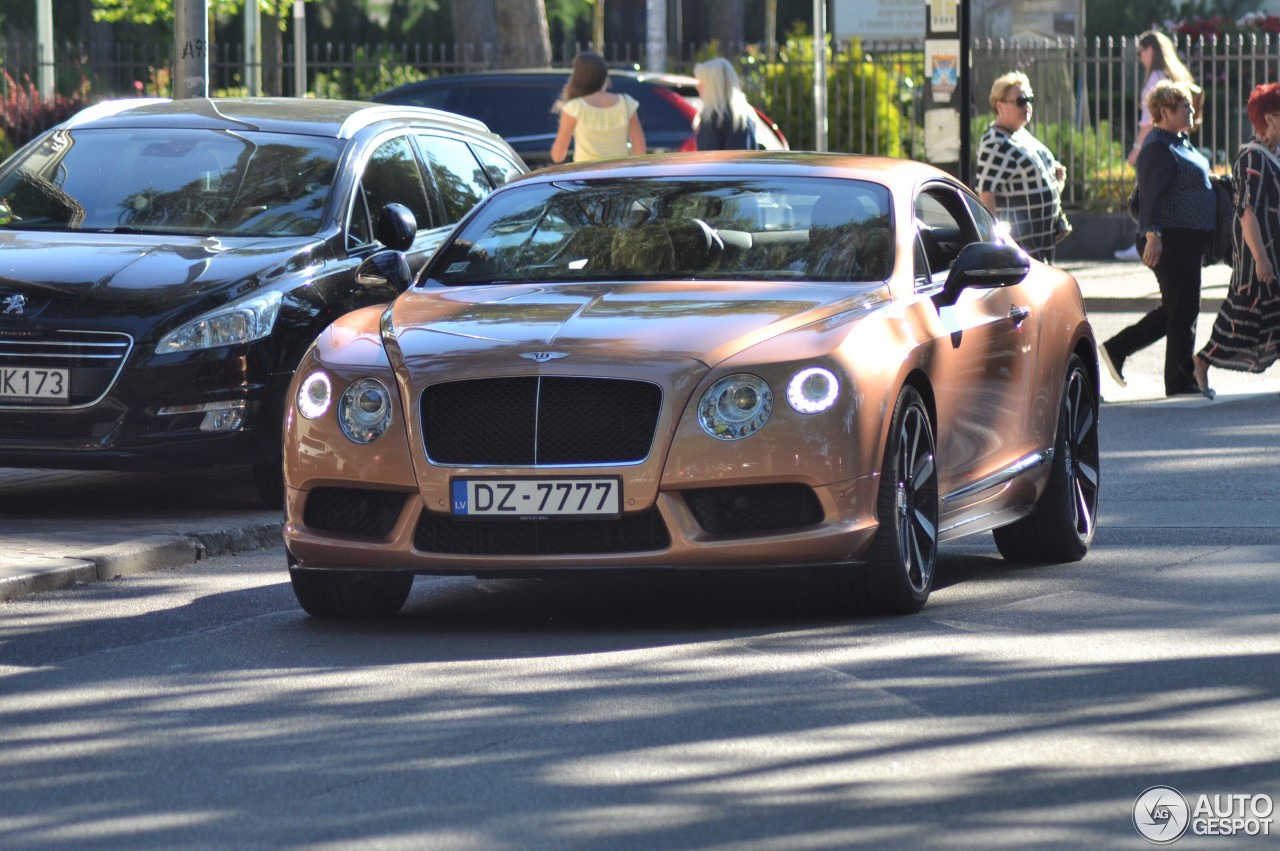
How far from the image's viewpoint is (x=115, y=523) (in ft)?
32.6

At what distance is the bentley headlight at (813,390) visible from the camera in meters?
7.14

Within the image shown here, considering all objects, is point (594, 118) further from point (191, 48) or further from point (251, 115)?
point (251, 115)

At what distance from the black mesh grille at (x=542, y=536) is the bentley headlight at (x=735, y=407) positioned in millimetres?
301

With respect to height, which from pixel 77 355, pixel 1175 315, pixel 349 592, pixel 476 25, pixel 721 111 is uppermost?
pixel 476 25

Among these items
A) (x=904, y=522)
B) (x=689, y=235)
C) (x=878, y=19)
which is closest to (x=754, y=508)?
(x=904, y=522)

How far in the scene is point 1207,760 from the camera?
549 centimetres

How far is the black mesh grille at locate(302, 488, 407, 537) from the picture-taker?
741 cm

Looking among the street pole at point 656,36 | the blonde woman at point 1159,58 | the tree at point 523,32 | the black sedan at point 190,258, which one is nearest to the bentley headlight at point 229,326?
the black sedan at point 190,258

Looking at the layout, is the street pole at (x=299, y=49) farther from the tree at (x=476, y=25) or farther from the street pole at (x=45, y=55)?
the tree at (x=476, y=25)

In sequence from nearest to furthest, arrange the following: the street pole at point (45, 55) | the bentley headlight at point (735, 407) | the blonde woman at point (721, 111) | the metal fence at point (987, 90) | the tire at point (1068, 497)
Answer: the bentley headlight at point (735, 407), the tire at point (1068, 497), the blonde woman at point (721, 111), the metal fence at point (987, 90), the street pole at point (45, 55)

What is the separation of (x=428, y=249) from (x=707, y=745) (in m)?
6.05

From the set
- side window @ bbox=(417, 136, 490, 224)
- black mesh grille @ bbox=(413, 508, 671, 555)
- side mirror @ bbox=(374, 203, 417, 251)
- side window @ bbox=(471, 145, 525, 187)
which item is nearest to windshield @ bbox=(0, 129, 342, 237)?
side window @ bbox=(417, 136, 490, 224)

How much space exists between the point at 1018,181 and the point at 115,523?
20.6ft

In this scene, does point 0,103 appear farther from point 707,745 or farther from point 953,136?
point 707,745
